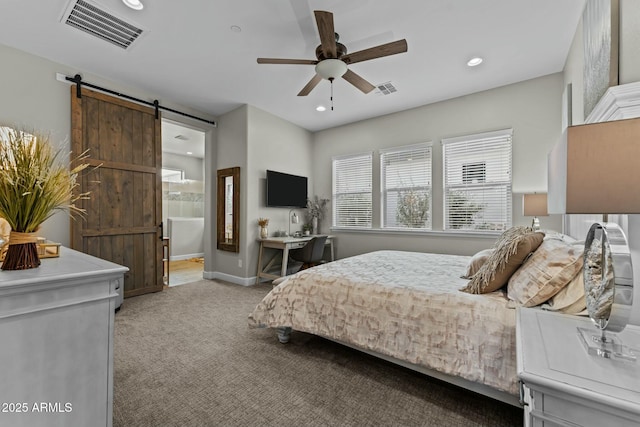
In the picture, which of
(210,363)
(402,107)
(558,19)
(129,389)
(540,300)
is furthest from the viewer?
(402,107)

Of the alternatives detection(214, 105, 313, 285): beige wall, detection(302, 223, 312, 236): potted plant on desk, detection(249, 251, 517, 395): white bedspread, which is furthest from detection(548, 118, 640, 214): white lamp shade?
detection(302, 223, 312, 236): potted plant on desk

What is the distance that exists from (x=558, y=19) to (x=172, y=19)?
3.52 m

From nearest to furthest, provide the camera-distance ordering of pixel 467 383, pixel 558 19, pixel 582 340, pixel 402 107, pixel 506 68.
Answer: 1. pixel 582 340
2. pixel 467 383
3. pixel 558 19
4. pixel 506 68
5. pixel 402 107

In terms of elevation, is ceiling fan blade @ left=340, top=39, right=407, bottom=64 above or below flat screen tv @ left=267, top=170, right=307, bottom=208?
above

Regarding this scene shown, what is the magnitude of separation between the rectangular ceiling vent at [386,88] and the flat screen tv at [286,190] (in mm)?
2160

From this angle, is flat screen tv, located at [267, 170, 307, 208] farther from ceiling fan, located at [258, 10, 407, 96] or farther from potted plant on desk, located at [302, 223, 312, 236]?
ceiling fan, located at [258, 10, 407, 96]

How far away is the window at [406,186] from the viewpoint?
14.3 feet

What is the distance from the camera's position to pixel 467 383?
156cm

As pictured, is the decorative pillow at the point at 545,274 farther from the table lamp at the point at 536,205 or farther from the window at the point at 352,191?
the window at the point at 352,191

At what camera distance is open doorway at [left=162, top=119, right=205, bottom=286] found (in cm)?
670

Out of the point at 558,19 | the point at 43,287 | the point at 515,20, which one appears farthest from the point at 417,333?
the point at 558,19

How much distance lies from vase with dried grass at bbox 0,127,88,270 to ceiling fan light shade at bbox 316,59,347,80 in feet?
7.11

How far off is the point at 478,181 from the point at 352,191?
6.96ft

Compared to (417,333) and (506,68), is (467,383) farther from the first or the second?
(506,68)
